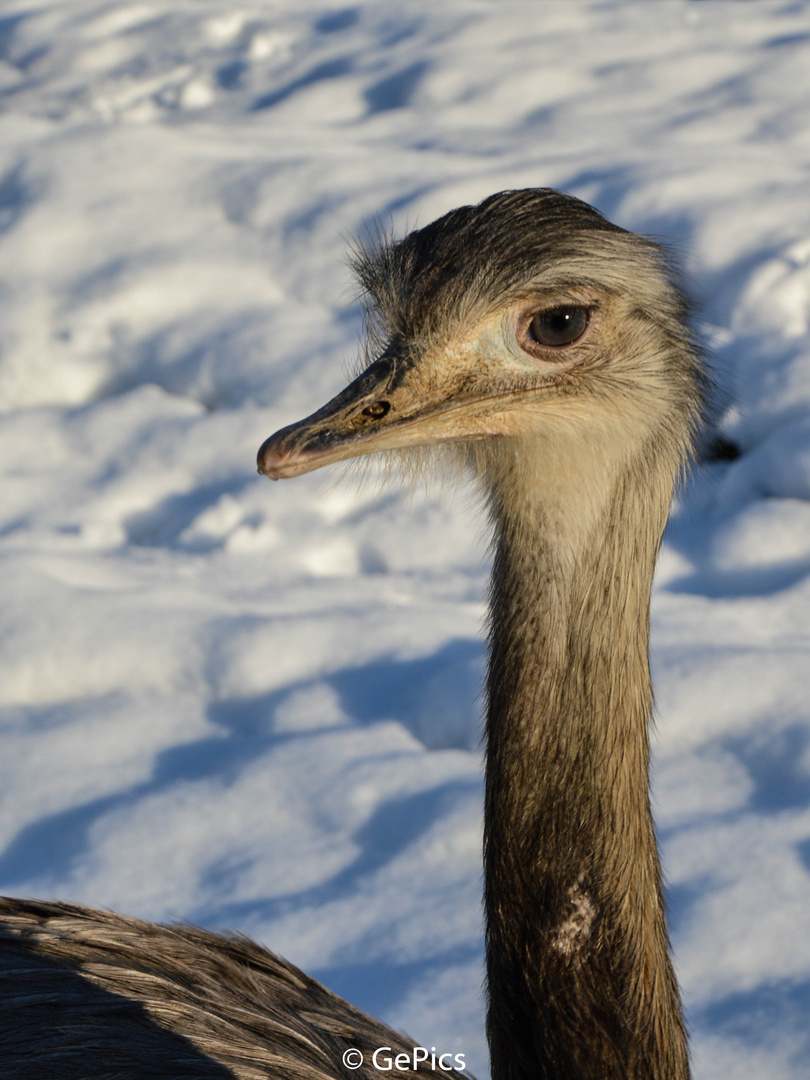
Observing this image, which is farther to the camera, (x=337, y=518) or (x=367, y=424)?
(x=337, y=518)

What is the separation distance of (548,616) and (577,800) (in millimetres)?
236

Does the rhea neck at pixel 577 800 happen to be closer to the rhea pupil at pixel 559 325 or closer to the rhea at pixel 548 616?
the rhea at pixel 548 616

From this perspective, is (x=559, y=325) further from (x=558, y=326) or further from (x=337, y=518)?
(x=337, y=518)

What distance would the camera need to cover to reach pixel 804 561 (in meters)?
3.48

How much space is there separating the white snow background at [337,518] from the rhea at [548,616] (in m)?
0.33

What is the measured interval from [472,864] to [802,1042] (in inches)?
29.1

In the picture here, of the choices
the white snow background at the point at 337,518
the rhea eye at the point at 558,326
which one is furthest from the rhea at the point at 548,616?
the white snow background at the point at 337,518

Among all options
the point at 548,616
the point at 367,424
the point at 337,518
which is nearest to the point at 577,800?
the point at 548,616

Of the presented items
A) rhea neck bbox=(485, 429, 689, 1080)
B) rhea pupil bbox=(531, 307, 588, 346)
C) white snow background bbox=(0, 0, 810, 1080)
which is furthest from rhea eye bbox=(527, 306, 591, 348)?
white snow background bbox=(0, 0, 810, 1080)

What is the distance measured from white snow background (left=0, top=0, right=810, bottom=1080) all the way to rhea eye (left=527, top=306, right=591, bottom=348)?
0.37m

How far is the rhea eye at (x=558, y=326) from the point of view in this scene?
5.48 feet

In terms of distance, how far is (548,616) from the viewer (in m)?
1.65

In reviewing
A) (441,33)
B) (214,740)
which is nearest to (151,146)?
(441,33)

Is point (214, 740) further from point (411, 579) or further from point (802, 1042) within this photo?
point (802, 1042)
